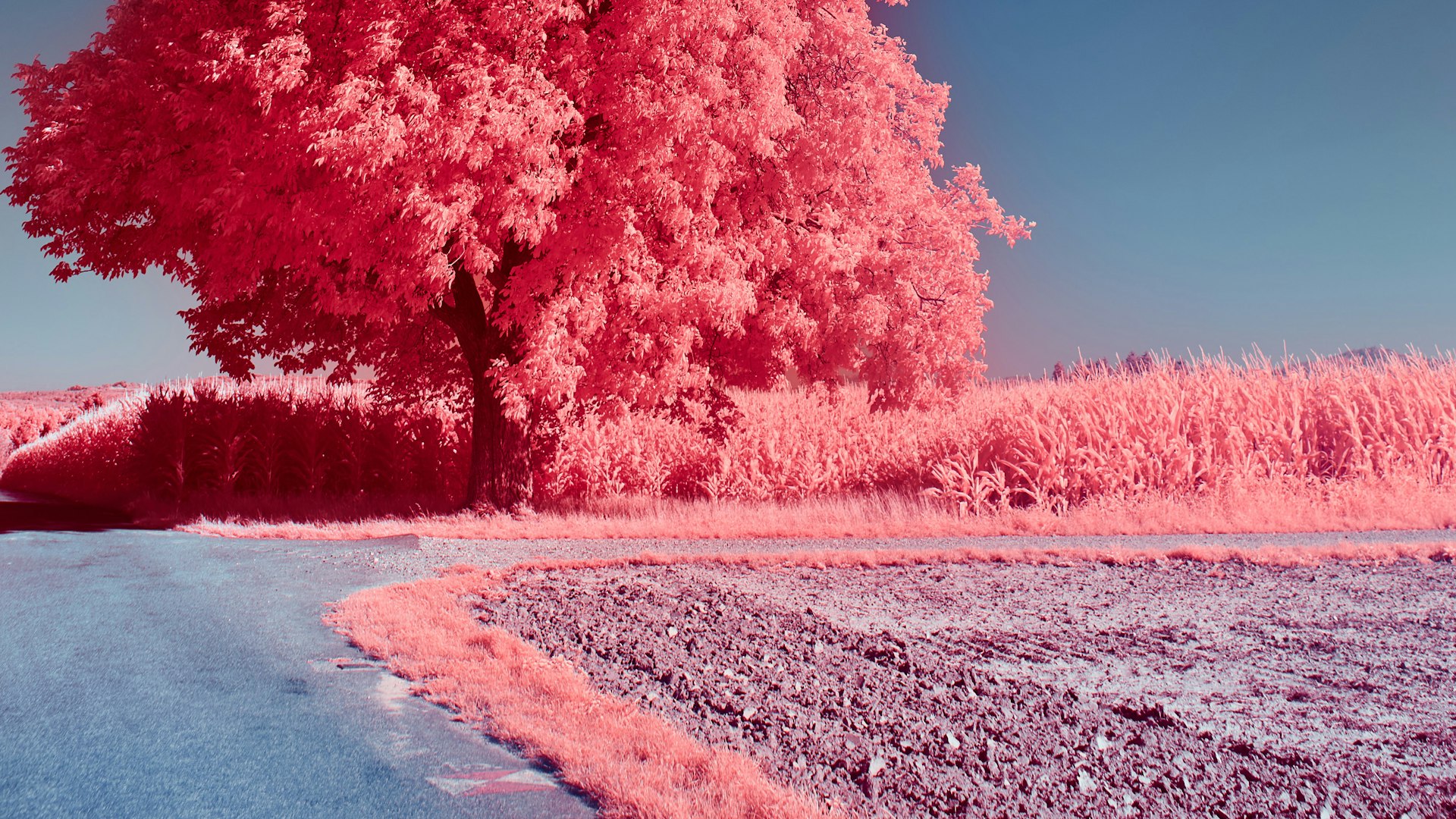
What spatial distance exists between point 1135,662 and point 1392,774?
1957 millimetres

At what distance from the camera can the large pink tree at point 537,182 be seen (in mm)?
10789

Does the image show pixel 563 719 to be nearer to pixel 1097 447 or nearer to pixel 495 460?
pixel 495 460

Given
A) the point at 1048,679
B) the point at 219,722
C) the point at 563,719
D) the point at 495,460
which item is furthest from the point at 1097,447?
the point at 219,722

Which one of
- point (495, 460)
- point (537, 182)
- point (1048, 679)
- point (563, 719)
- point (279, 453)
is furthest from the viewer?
point (279, 453)

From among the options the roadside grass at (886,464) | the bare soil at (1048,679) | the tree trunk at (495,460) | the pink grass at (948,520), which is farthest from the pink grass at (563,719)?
the tree trunk at (495,460)

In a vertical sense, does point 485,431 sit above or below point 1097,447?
above

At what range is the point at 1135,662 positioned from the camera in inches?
247

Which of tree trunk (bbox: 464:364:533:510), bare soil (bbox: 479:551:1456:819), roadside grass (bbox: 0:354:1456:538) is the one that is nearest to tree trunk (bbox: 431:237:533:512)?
tree trunk (bbox: 464:364:533:510)

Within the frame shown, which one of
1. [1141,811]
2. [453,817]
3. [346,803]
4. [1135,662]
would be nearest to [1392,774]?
[1141,811]

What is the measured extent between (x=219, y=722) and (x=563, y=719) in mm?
1777

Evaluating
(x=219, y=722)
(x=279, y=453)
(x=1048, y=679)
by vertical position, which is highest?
(x=279, y=453)

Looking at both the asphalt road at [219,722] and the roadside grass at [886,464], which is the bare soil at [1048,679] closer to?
the asphalt road at [219,722]

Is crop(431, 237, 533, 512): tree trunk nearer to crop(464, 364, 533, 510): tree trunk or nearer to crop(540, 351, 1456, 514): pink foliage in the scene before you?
crop(464, 364, 533, 510): tree trunk

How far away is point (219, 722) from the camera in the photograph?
486cm
